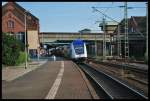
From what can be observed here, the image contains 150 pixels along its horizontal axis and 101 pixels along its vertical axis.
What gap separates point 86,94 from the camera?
74.1 feet

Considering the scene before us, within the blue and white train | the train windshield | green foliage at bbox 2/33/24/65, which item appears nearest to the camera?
green foliage at bbox 2/33/24/65

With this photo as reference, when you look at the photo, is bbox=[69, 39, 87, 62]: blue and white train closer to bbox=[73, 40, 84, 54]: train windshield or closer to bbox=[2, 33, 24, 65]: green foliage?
bbox=[73, 40, 84, 54]: train windshield

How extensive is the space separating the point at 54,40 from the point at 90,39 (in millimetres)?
9717

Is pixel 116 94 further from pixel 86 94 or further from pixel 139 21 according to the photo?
pixel 139 21

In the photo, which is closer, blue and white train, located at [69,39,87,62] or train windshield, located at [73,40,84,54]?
blue and white train, located at [69,39,87,62]

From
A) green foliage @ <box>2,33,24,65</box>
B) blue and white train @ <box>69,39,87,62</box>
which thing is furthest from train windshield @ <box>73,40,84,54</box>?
green foliage @ <box>2,33,24,65</box>

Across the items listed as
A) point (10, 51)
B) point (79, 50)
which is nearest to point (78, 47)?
point (79, 50)

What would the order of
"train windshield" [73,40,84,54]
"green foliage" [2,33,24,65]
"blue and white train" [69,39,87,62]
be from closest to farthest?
"green foliage" [2,33,24,65] → "blue and white train" [69,39,87,62] → "train windshield" [73,40,84,54]

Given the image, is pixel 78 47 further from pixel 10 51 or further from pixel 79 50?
pixel 10 51

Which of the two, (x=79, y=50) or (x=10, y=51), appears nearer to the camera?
(x=10, y=51)

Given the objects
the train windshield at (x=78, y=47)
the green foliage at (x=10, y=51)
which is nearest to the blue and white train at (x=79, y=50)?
the train windshield at (x=78, y=47)

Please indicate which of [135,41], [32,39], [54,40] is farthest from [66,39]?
[32,39]

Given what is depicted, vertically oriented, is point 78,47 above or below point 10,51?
above

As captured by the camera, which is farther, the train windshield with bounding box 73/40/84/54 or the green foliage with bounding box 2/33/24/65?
the train windshield with bounding box 73/40/84/54
